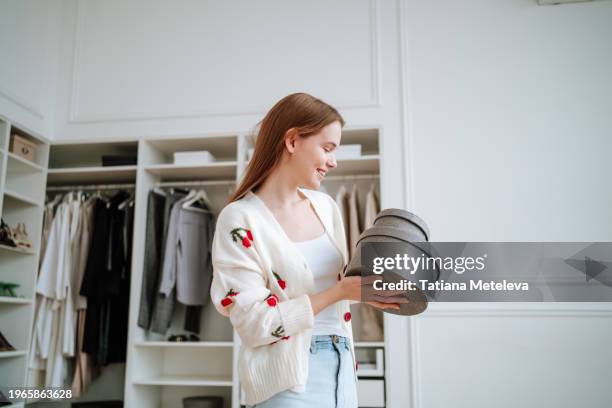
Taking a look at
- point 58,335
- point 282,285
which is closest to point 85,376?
point 58,335

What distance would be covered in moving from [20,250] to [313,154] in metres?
2.76

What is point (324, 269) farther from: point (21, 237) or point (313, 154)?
point (21, 237)

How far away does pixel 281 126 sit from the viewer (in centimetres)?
133

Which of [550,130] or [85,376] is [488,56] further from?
[85,376]

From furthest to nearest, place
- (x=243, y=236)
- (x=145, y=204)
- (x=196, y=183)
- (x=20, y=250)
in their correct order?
1. (x=196, y=183)
2. (x=145, y=204)
3. (x=20, y=250)
4. (x=243, y=236)

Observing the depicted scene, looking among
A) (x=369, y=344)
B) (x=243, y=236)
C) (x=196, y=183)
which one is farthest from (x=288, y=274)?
(x=196, y=183)

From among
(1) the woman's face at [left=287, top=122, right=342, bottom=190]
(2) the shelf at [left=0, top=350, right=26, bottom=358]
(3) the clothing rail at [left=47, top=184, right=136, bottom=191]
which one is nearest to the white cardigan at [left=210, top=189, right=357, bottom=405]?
(1) the woman's face at [left=287, top=122, right=342, bottom=190]

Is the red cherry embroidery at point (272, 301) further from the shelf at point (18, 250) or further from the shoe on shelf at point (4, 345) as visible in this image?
the shoe on shelf at point (4, 345)

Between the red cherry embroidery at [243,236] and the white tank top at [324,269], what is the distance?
113 mm

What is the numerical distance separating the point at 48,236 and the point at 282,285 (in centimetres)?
294

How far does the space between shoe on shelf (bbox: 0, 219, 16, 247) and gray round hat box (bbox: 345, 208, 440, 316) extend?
9.03ft

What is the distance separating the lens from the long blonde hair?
1309mm

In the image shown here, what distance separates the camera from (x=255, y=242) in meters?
1.27

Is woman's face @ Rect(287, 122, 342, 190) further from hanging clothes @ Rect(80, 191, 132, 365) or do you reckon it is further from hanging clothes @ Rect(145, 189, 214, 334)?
hanging clothes @ Rect(80, 191, 132, 365)
